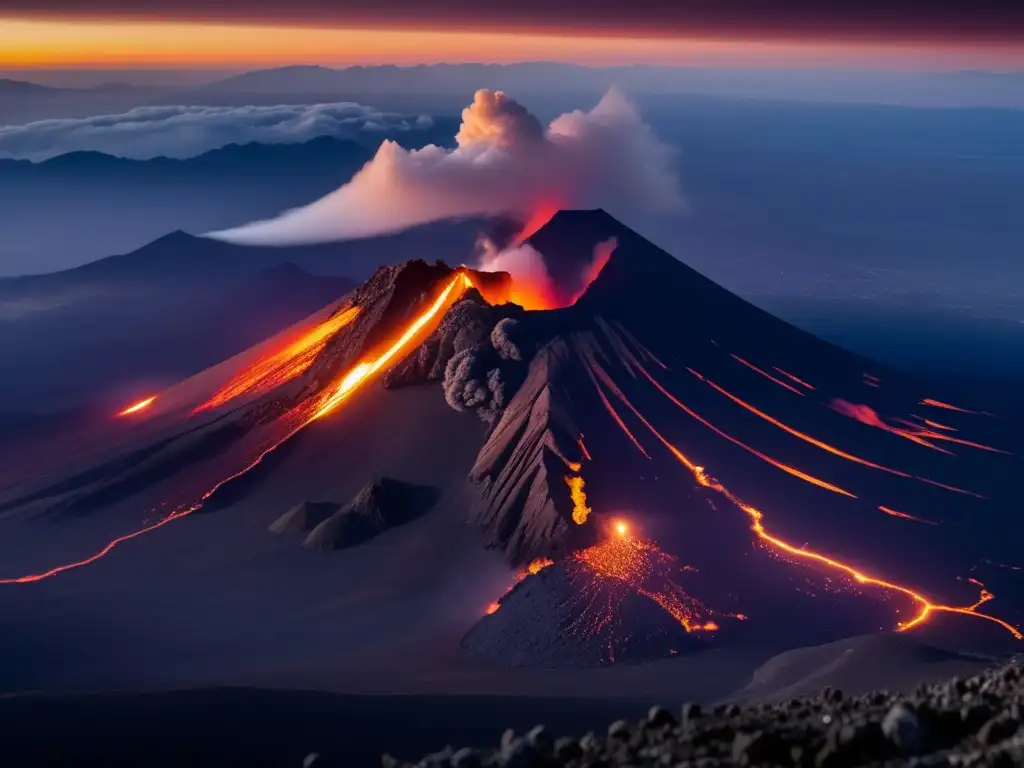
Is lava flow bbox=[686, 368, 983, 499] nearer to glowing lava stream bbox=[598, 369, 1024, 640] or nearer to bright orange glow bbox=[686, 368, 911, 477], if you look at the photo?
bright orange glow bbox=[686, 368, 911, 477]

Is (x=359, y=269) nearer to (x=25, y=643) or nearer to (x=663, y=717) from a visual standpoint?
(x=25, y=643)

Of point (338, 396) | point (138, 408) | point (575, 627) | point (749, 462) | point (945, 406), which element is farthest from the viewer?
point (138, 408)

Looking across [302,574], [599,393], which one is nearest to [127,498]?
[302,574]

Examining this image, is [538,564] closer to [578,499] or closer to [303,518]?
[578,499]

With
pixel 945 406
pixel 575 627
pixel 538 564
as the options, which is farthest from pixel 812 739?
pixel 945 406

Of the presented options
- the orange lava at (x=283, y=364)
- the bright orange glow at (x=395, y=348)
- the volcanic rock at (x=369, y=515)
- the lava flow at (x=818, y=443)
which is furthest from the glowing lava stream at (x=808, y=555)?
the orange lava at (x=283, y=364)

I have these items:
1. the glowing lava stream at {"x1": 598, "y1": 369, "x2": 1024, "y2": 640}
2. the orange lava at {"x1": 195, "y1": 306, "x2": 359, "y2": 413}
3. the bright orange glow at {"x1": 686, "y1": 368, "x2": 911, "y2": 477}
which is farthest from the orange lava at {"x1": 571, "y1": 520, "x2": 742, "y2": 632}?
the orange lava at {"x1": 195, "y1": 306, "x2": 359, "y2": 413}
